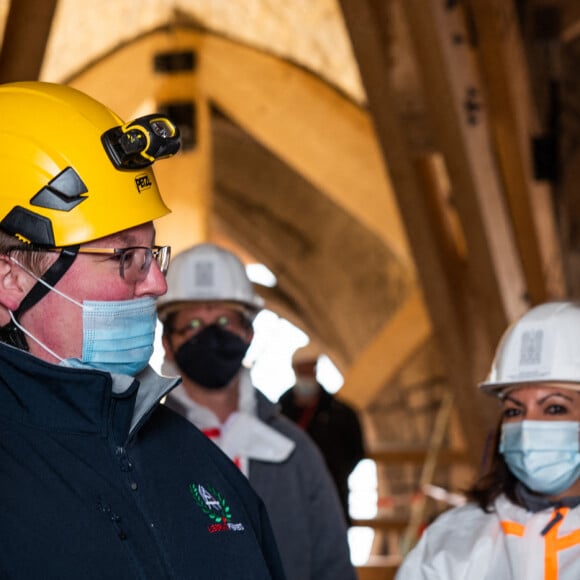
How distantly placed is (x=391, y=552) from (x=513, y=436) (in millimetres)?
10111

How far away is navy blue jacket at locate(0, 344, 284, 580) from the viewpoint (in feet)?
6.78

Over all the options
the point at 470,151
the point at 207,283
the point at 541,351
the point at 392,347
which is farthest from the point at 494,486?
the point at 392,347

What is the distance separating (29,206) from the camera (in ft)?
7.38

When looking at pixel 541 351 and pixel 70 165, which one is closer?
pixel 70 165

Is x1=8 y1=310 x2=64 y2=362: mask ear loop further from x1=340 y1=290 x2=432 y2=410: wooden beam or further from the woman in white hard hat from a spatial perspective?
x1=340 y1=290 x2=432 y2=410: wooden beam

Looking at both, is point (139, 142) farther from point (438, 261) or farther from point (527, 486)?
point (438, 261)

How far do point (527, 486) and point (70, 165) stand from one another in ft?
5.84

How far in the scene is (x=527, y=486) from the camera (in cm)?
358

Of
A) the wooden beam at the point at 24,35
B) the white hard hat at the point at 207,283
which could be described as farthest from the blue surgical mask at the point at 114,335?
the wooden beam at the point at 24,35

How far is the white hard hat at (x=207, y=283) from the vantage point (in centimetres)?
446

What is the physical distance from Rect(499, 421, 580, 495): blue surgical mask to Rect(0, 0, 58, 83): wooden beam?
2.77 meters

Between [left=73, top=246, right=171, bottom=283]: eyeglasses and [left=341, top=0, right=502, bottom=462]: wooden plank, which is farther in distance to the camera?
[left=341, top=0, right=502, bottom=462]: wooden plank

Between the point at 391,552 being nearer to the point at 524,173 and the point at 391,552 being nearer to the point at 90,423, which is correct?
the point at 524,173

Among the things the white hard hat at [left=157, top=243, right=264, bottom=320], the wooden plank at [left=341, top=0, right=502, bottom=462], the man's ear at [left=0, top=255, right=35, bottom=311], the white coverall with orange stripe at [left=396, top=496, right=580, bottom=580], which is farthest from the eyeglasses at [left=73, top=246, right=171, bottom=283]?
the wooden plank at [left=341, top=0, right=502, bottom=462]
